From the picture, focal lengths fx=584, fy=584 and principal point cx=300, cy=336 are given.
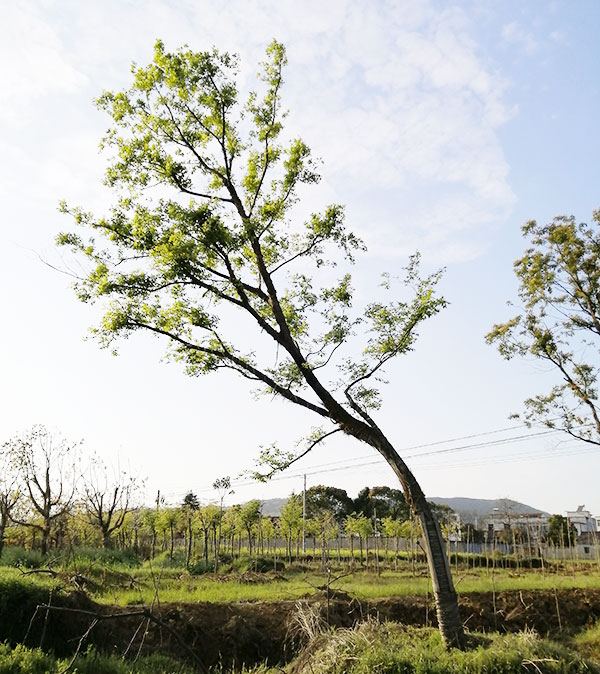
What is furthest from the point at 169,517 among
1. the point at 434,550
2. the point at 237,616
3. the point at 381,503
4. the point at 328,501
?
the point at 381,503

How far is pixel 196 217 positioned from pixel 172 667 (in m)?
7.02

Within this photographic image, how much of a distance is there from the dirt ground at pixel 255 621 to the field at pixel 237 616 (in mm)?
20

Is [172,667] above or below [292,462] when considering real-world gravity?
below

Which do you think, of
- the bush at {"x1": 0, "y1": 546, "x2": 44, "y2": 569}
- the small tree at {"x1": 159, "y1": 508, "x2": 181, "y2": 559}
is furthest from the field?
the small tree at {"x1": 159, "y1": 508, "x2": 181, "y2": 559}

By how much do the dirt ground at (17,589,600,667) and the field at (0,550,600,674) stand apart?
20mm

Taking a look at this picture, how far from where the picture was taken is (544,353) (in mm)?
17734

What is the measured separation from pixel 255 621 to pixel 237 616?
1.19ft

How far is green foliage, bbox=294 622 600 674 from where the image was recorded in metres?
6.87

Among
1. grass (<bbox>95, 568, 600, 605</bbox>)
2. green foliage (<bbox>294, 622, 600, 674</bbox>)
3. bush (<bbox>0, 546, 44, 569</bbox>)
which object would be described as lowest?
grass (<bbox>95, 568, 600, 605</bbox>)

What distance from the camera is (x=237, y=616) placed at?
11.1m

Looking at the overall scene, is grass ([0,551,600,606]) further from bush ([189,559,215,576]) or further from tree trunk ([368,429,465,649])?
tree trunk ([368,429,465,649])

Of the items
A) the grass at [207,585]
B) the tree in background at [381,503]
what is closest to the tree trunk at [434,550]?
the grass at [207,585]

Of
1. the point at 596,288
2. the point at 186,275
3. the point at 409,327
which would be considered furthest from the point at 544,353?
the point at 186,275

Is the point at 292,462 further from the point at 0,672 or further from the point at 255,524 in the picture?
the point at 255,524
